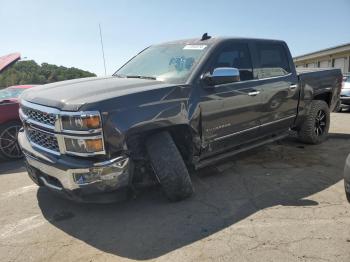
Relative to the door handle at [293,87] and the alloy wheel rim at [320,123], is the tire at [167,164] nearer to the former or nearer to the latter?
the door handle at [293,87]

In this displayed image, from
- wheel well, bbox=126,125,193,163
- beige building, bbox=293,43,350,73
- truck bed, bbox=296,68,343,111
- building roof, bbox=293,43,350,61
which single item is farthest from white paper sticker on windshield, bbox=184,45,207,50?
building roof, bbox=293,43,350,61

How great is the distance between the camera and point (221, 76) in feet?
13.4

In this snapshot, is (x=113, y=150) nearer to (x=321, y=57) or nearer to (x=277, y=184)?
(x=277, y=184)

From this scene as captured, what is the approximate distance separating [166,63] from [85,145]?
1.78m

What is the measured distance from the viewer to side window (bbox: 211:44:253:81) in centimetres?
454

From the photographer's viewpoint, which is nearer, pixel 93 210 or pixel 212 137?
pixel 93 210

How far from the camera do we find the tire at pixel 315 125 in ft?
20.8

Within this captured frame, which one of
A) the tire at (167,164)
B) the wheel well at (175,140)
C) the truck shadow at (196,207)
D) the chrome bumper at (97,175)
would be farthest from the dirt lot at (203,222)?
the wheel well at (175,140)

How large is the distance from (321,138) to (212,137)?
338 centimetres

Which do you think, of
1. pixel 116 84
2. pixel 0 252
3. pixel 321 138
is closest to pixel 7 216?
pixel 0 252

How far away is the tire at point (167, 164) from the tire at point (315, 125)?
3.38 m

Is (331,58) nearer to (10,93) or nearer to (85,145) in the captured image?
(10,93)

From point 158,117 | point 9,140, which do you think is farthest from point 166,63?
point 9,140

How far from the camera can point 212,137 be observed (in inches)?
172
